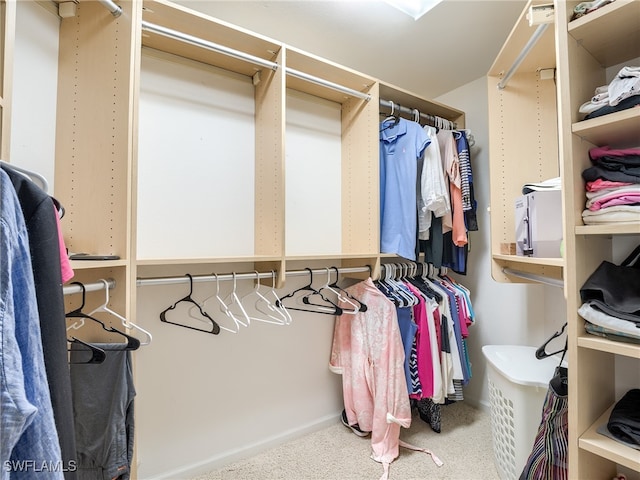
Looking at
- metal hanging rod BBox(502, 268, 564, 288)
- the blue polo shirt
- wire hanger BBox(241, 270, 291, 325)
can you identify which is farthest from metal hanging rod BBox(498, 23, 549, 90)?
wire hanger BBox(241, 270, 291, 325)

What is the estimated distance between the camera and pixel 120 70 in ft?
3.83

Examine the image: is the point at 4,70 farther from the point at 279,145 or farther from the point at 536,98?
the point at 536,98

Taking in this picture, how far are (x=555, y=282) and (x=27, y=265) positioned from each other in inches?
65.7

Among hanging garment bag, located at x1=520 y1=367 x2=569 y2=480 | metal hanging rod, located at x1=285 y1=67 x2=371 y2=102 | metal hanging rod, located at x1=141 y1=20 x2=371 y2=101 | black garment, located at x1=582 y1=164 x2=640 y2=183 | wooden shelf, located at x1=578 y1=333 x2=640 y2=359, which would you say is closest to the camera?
wooden shelf, located at x1=578 y1=333 x2=640 y2=359

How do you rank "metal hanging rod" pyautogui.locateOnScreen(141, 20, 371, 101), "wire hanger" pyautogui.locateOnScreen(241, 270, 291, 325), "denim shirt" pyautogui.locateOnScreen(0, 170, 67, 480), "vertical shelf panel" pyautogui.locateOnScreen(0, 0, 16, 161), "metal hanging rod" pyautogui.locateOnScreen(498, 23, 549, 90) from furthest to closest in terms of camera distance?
"wire hanger" pyautogui.locateOnScreen(241, 270, 291, 325)
"metal hanging rod" pyautogui.locateOnScreen(141, 20, 371, 101)
"metal hanging rod" pyautogui.locateOnScreen(498, 23, 549, 90)
"vertical shelf panel" pyautogui.locateOnScreen(0, 0, 16, 161)
"denim shirt" pyautogui.locateOnScreen(0, 170, 67, 480)

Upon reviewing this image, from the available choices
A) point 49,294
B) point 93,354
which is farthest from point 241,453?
point 49,294

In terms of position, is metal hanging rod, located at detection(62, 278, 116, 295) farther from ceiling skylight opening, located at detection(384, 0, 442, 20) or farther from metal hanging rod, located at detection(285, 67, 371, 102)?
ceiling skylight opening, located at detection(384, 0, 442, 20)

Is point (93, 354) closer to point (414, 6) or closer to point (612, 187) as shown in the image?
point (612, 187)

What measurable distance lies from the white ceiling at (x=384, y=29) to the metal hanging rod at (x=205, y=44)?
273 millimetres

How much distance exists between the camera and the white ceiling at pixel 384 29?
162 centimetres

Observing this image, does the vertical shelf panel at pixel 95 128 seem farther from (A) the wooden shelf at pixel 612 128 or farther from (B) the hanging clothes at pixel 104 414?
(A) the wooden shelf at pixel 612 128

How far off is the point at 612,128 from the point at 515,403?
1215 millimetres

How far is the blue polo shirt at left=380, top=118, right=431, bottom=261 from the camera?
1.93 metres

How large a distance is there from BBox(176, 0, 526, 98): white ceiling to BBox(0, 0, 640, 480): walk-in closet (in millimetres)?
17
